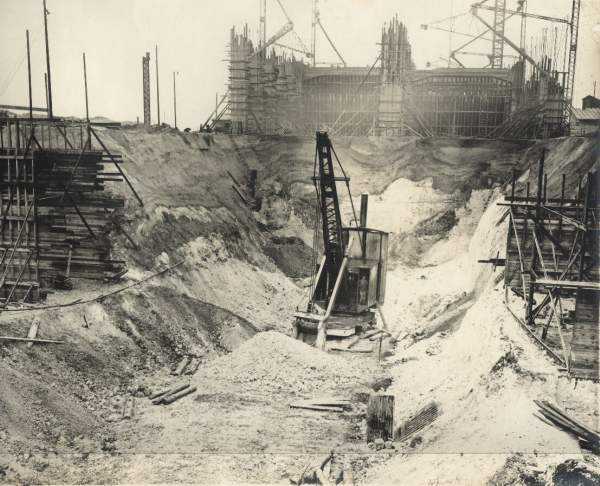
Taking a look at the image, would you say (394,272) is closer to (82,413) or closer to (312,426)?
(312,426)

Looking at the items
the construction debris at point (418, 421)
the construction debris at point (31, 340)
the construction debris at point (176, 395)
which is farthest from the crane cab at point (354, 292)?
the construction debris at point (31, 340)

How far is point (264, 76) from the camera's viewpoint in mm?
32531

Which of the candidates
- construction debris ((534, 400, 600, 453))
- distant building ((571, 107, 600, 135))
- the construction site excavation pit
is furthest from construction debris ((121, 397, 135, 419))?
distant building ((571, 107, 600, 135))

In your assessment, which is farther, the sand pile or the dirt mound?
the dirt mound

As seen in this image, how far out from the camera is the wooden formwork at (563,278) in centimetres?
1105

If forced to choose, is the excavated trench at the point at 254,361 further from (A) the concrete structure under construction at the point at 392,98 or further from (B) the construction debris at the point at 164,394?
(A) the concrete structure under construction at the point at 392,98

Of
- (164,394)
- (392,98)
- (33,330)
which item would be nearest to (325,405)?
(164,394)

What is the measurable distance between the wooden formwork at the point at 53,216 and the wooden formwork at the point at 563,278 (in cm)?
1112

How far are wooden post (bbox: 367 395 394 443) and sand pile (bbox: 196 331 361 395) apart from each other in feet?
7.85

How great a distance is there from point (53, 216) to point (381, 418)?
11.4m

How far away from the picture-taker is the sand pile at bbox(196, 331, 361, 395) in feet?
45.5

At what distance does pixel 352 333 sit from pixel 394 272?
8526 millimetres

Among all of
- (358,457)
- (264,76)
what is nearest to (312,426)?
(358,457)

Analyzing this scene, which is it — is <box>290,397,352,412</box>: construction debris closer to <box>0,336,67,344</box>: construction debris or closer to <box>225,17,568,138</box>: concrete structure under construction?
<box>0,336,67,344</box>: construction debris
